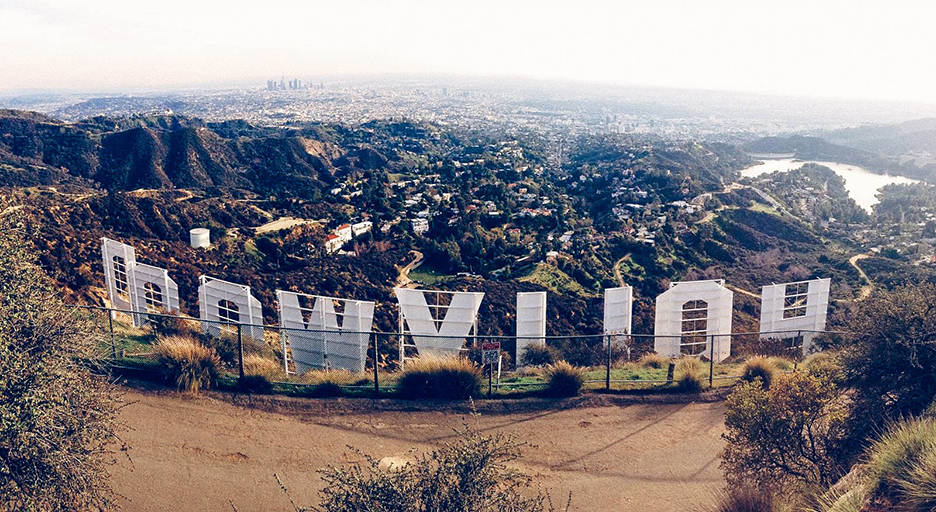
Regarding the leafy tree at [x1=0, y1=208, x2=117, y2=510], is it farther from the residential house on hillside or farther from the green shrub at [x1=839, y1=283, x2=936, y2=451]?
the residential house on hillside

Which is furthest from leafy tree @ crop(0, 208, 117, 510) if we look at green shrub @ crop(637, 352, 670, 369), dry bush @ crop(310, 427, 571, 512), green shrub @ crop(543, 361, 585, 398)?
green shrub @ crop(637, 352, 670, 369)

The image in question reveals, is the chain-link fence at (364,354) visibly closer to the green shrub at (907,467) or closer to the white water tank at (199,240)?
the green shrub at (907,467)

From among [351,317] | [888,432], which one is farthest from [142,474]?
[888,432]

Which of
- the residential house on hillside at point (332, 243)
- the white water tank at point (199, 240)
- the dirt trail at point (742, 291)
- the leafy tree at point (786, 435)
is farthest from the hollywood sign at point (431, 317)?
the residential house on hillside at point (332, 243)

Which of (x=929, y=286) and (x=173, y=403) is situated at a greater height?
(x=929, y=286)

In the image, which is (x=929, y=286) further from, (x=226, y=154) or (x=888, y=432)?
(x=226, y=154)
